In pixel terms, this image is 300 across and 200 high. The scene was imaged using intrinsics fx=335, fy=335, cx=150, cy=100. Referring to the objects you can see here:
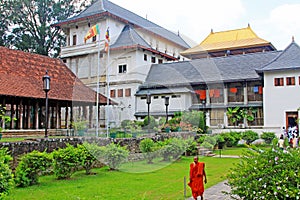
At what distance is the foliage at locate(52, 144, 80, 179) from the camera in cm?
1085

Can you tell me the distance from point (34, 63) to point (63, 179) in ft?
48.7

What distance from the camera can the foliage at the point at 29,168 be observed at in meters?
9.69

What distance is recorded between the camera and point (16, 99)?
815 inches

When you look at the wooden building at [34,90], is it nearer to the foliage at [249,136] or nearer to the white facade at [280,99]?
the foliage at [249,136]

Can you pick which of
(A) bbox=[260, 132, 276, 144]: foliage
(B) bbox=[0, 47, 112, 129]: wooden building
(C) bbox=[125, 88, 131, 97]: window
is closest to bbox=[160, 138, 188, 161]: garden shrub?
(B) bbox=[0, 47, 112, 129]: wooden building

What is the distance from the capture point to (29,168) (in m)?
9.80

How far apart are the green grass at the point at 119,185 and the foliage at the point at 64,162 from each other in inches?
11.2

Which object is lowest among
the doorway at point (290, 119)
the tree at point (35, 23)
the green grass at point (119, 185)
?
the green grass at point (119, 185)

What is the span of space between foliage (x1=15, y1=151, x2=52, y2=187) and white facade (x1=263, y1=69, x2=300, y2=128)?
22.4 m

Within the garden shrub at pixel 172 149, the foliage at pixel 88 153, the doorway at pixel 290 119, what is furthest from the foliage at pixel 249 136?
the foliage at pixel 88 153

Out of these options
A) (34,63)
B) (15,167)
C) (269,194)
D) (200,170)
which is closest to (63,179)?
(15,167)

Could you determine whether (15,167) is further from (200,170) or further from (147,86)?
(147,86)

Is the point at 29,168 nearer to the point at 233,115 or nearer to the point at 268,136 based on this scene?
the point at 268,136

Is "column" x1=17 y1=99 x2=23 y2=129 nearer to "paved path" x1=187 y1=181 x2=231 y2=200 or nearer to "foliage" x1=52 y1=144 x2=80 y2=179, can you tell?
"foliage" x1=52 y1=144 x2=80 y2=179
